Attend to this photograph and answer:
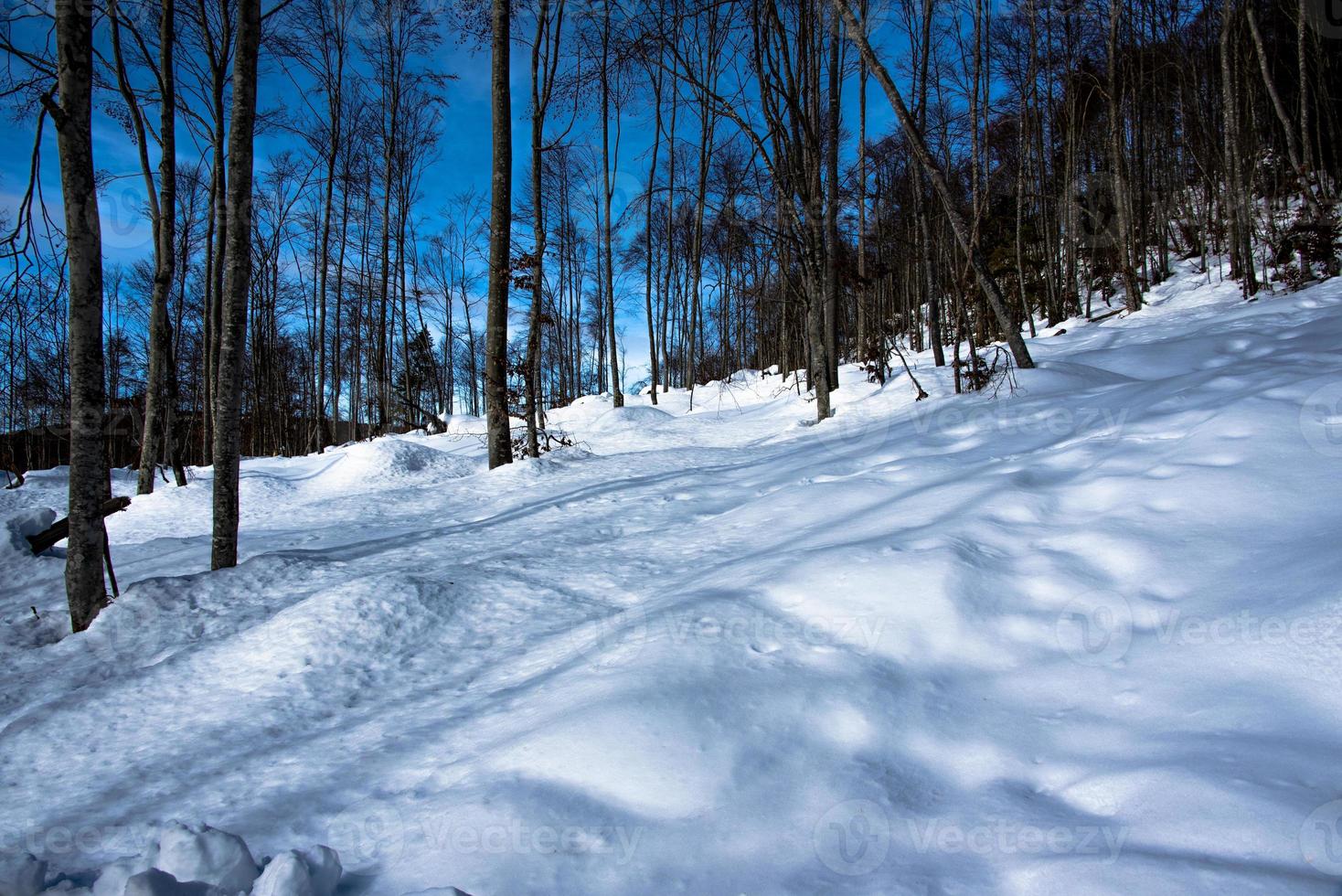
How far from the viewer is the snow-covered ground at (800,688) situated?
144cm

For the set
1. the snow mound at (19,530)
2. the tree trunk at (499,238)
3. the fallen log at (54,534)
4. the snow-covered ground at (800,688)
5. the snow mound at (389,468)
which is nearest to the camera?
the snow-covered ground at (800,688)

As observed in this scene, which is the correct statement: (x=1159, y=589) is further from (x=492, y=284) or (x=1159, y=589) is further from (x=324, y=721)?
(x=492, y=284)

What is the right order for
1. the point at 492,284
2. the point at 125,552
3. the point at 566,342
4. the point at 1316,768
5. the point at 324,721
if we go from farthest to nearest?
the point at 566,342, the point at 492,284, the point at 125,552, the point at 324,721, the point at 1316,768

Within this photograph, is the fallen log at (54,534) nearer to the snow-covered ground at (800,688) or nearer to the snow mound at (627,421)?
the snow-covered ground at (800,688)

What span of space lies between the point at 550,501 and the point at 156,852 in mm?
4076

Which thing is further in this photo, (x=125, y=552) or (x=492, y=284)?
(x=492, y=284)

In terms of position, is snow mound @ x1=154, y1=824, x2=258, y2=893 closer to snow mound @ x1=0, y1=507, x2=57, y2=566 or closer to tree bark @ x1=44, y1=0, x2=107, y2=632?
tree bark @ x1=44, y1=0, x2=107, y2=632

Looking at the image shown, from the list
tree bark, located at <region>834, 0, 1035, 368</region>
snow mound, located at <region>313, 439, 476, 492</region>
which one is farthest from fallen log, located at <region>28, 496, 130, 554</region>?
tree bark, located at <region>834, 0, 1035, 368</region>

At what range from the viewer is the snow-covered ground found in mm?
1442

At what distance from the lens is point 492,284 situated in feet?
25.4

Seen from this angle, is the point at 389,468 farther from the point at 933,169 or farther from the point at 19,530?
the point at 933,169

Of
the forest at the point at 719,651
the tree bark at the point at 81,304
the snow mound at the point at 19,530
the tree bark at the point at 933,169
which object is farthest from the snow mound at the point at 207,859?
the tree bark at the point at 933,169

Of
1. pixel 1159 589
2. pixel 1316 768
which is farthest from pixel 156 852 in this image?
pixel 1159 589

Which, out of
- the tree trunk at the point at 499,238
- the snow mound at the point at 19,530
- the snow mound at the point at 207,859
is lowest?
the snow mound at the point at 207,859
